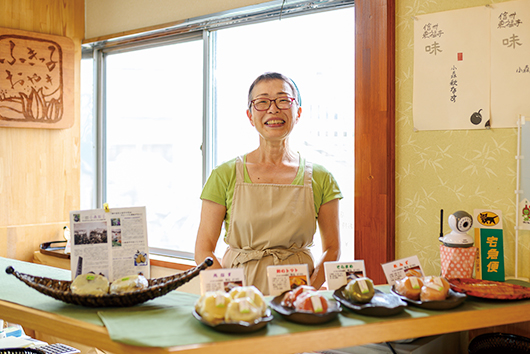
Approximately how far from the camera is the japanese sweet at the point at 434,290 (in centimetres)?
127

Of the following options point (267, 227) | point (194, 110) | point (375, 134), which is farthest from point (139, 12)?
point (267, 227)

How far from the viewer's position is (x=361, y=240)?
7.48 feet

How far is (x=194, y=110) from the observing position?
3.31 metres

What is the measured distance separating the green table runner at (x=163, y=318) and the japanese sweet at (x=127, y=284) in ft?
0.16

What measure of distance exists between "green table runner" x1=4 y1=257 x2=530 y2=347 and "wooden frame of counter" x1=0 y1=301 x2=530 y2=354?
17 mm

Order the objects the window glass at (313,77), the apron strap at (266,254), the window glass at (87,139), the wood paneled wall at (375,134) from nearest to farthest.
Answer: the apron strap at (266,254)
the wood paneled wall at (375,134)
the window glass at (313,77)
the window glass at (87,139)

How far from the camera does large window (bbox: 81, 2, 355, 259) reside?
267cm

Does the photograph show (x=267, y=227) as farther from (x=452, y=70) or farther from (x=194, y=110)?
(x=194, y=110)

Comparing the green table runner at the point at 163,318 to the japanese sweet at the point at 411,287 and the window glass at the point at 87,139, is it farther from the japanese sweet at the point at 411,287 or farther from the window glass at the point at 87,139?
the window glass at the point at 87,139

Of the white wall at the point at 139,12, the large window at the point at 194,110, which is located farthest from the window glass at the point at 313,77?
the white wall at the point at 139,12

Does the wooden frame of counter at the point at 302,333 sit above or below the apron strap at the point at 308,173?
below

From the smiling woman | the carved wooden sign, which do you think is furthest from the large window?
the smiling woman

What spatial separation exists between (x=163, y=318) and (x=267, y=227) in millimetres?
837

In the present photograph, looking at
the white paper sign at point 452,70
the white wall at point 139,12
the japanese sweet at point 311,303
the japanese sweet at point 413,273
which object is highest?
the white wall at point 139,12
